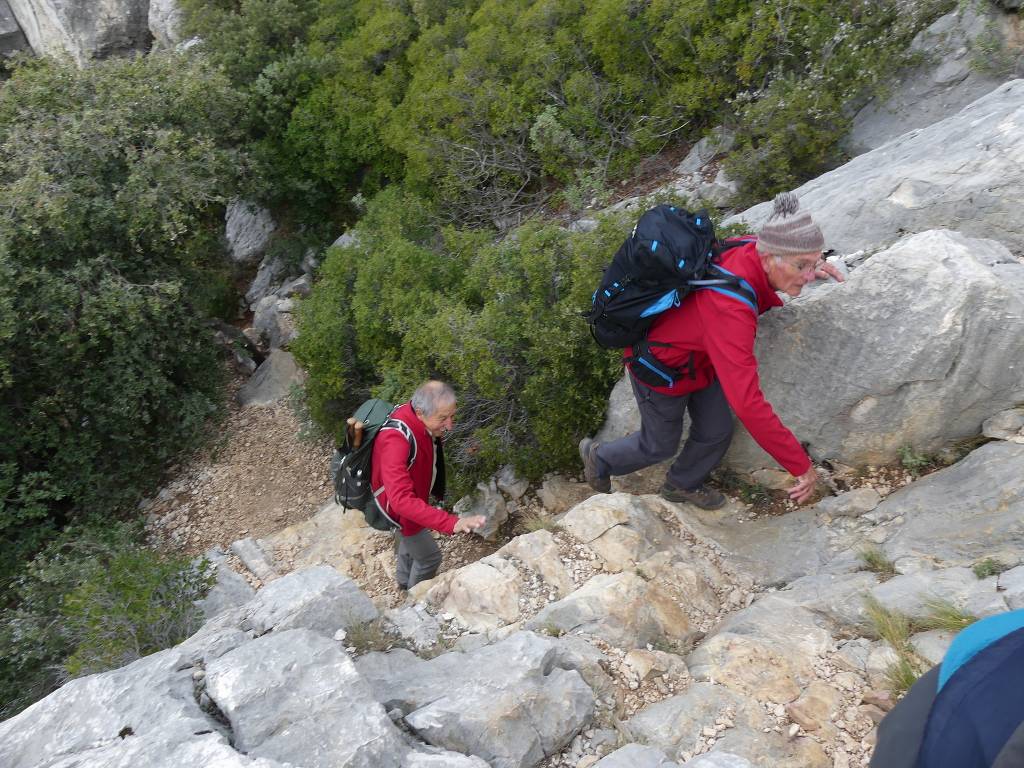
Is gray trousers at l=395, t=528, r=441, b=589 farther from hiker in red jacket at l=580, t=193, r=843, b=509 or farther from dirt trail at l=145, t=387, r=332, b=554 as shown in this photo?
dirt trail at l=145, t=387, r=332, b=554

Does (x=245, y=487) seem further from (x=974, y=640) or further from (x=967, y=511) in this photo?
(x=974, y=640)

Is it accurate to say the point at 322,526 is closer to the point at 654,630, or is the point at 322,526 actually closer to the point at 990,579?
the point at 654,630

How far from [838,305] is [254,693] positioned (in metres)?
3.63

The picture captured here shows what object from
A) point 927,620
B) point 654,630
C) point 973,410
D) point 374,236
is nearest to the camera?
point 927,620

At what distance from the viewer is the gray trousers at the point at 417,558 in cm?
494

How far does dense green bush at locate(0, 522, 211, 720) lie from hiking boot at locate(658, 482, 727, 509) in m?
3.29

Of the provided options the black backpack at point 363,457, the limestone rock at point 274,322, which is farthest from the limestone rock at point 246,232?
the black backpack at point 363,457

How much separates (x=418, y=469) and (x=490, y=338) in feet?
5.66

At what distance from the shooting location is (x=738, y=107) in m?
7.41

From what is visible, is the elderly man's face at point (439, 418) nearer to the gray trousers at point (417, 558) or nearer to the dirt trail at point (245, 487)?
the gray trousers at point (417, 558)

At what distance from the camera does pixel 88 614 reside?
4.84 meters

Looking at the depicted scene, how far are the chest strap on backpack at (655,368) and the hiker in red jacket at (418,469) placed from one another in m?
1.08

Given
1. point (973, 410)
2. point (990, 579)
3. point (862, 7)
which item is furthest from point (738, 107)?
point (990, 579)

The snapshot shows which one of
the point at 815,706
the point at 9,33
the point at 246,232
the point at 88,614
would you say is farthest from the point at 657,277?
the point at 9,33
